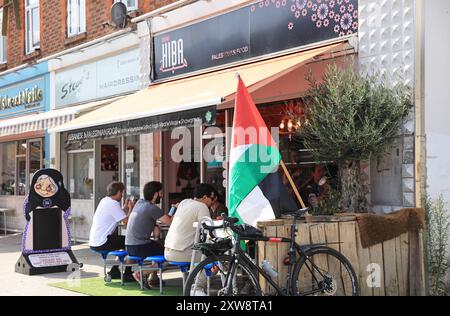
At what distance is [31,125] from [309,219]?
25.1 ft

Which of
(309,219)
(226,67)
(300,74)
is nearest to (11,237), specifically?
(226,67)

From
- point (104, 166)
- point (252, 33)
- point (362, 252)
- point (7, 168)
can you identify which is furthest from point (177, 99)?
point (7, 168)

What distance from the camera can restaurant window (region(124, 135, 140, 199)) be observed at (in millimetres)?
11443

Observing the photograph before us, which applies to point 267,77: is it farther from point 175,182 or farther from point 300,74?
point 175,182

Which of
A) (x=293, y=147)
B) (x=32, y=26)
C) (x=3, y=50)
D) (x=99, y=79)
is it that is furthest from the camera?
(x=3, y=50)

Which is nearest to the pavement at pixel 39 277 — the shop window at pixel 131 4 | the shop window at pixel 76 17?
the shop window at pixel 131 4

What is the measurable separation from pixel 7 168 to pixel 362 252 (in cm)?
1327

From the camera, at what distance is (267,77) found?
6922mm

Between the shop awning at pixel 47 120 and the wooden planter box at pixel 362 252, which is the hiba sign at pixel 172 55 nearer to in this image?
the shop awning at pixel 47 120

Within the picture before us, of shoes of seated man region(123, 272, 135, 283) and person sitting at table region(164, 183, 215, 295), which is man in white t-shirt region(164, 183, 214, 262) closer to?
person sitting at table region(164, 183, 215, 295)

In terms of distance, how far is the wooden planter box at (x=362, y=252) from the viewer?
5352 mm

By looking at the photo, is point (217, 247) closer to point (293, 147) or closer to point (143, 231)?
point (143, 231)

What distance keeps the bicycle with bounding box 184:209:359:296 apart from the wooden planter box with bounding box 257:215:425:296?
0.08m

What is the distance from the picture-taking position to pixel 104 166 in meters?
12.6
